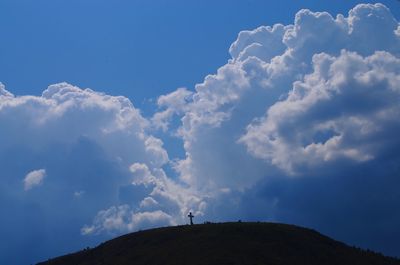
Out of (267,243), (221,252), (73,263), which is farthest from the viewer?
(73,263)

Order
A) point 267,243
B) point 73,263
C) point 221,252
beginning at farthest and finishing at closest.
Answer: point 73,263
point 267,243
point 221,252

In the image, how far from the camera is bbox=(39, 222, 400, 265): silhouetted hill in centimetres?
5084

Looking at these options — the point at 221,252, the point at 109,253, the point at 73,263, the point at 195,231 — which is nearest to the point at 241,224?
the point at 195,231

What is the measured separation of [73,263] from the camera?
5934 cm

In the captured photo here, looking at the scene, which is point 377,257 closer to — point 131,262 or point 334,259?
point 334,259

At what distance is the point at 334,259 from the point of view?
55.9 m

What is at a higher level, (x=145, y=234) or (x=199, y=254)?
(x=145, y=234)

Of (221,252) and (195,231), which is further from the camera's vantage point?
A: (195,231)

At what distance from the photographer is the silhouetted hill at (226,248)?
50844mm

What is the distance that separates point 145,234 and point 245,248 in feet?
42.2

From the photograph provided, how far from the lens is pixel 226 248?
51781 mm

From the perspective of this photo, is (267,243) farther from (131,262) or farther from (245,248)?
(131,262)

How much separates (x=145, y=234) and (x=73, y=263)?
779cm

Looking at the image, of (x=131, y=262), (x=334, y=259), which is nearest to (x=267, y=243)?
(x=334, y=259)
